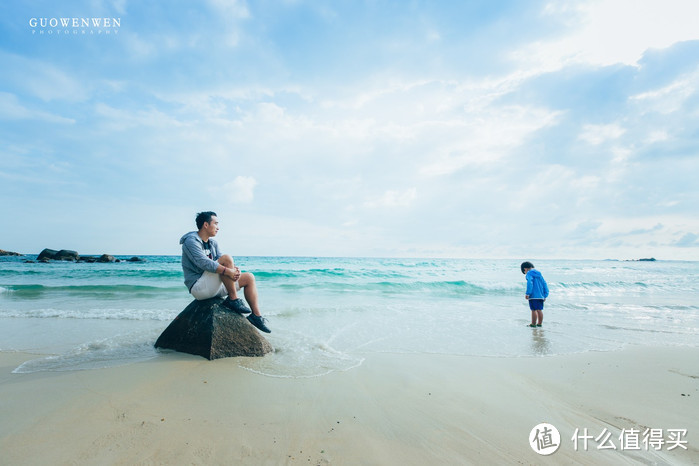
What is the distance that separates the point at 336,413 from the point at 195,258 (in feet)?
10.1

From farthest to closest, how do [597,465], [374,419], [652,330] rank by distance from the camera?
1. [652,330]
2. [374,419]
3. [597,465]

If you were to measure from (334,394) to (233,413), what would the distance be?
1035mm

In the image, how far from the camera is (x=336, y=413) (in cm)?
300

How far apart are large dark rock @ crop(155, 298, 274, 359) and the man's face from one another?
1064 millimetres

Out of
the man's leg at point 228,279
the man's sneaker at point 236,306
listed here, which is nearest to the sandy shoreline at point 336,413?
the man's sneaker at point 236,306

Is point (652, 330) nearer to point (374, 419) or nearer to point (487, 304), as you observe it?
point (487, 304)

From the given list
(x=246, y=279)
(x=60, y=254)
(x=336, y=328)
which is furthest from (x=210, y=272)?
(x=60, y=254)

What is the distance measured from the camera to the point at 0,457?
2.26 m

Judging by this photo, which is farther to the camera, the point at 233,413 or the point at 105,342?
the point at 105,342

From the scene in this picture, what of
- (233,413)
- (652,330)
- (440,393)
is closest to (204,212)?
(233,413)

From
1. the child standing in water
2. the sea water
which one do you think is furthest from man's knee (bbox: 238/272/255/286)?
the child standing in water

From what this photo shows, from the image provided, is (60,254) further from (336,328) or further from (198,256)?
(198,256)

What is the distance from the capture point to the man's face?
16.8ft

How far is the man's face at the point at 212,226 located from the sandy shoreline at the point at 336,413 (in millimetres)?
1865
